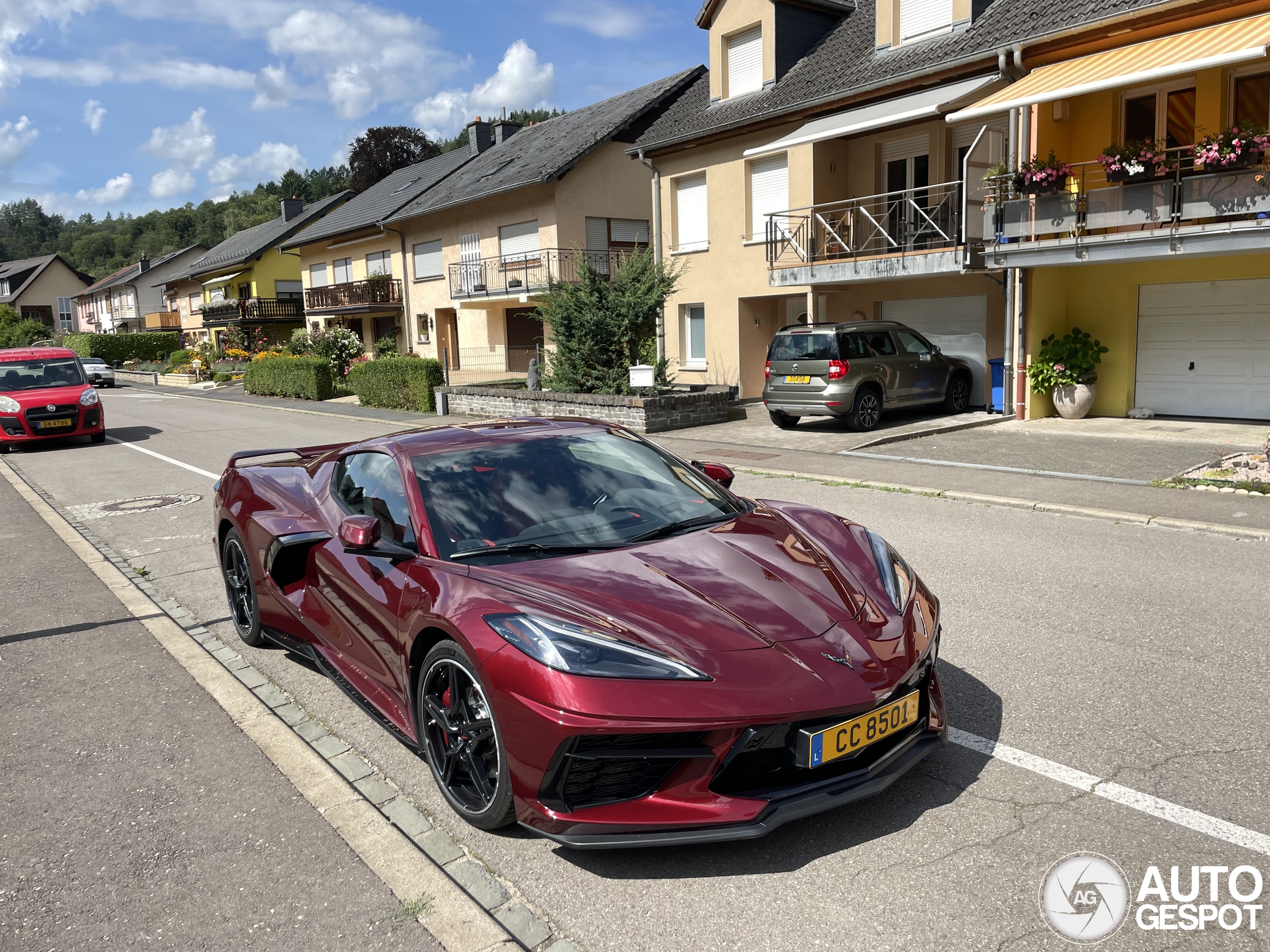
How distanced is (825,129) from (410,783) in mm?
Result: 16686

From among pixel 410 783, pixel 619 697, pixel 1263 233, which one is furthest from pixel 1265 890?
pixel 1263 233

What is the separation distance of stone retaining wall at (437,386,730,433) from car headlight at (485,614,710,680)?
12.8 metres

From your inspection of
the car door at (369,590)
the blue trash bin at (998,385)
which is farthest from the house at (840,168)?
the car door at (369,590)

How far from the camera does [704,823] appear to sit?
9.53 feet

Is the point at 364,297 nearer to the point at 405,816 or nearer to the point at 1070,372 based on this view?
the point at 1070,372

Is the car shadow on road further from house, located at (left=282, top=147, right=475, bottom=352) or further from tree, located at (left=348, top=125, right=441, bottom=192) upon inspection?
tree, located at (left=348, top=125, right=441, bottom=192)

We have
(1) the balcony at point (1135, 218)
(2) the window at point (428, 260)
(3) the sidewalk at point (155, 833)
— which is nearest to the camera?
(3) the sidewalk at point (155, 833)

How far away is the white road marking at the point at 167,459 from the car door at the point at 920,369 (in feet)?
35.9

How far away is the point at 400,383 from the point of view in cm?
2469

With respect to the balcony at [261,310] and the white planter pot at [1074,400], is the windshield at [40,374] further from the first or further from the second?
the balcony at [261,310]

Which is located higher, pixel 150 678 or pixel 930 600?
pixel 930 600

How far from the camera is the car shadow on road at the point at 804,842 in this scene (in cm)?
309

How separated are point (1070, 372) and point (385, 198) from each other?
1312 inches

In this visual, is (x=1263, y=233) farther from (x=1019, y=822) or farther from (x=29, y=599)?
(x=29, y=599)
